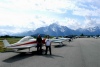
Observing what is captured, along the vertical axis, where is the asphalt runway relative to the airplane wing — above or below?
below

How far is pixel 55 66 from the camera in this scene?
36.1 ft

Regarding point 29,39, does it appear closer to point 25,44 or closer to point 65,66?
point 25,44

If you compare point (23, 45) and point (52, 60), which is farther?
point (23, 45)

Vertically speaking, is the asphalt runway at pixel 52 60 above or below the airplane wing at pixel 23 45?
below

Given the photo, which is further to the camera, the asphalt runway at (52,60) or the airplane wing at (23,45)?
the airplane wing at (23,45)

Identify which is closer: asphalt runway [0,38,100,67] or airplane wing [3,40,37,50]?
asphalt runway [0,38,100,67]

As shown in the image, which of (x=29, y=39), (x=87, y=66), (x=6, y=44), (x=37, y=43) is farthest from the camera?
(x=29, y=39)

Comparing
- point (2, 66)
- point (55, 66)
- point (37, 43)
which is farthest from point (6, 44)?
point (55, 66)

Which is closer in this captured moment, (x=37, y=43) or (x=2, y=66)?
(x=2, y=66)

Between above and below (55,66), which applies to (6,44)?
above

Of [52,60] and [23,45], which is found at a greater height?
[23,45]

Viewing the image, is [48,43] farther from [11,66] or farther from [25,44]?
[11,66]

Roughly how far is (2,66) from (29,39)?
1012 centimetres

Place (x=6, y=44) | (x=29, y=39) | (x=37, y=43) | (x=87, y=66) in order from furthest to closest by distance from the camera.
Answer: (x=29, y=39) → (x=37, y=43) → (x=6, y=44) → (x=87, y=66)
